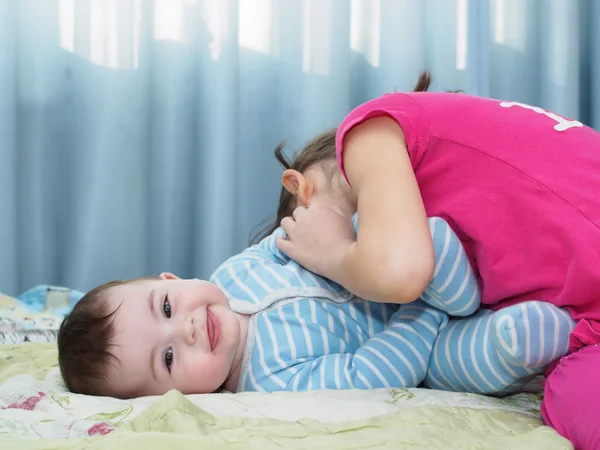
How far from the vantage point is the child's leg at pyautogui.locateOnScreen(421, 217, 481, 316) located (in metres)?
1.01

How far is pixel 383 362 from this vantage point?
1058 millimetres

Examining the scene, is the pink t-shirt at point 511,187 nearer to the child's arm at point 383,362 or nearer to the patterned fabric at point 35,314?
the child's arm at point 383,362

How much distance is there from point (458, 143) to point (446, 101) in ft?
0.24

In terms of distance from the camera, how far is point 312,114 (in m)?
2.10

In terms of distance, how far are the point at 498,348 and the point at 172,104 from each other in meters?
1.33

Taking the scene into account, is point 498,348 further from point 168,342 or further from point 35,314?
point 35,314

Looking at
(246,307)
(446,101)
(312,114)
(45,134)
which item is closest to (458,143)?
(446,101)

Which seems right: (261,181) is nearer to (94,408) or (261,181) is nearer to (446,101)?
(446,101)

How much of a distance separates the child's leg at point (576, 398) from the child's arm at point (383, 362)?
→ 0.68 ft

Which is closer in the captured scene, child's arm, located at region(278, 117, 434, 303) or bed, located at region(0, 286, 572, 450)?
bed, located at region(0, 286, 572, 450)

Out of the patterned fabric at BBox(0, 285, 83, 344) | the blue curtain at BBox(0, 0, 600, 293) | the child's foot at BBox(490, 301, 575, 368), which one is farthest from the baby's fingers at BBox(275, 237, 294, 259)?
the blue curtain at BBox(0, 0, 600, 293)

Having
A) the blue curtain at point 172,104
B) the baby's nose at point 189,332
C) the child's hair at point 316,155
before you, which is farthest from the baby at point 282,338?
the blue curtain at point 172,104

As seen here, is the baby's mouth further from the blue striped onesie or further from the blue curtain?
the blue curtain

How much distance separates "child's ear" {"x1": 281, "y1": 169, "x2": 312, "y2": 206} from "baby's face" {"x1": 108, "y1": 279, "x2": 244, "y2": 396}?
0.29 meters
